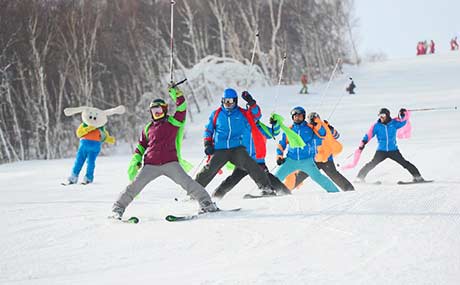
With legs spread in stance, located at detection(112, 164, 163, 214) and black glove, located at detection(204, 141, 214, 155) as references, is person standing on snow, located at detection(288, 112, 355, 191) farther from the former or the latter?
legs spread in stance, located at detection(112, 164, 163, 214)

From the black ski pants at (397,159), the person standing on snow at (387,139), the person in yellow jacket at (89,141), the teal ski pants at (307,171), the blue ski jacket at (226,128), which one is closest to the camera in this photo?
the blue ski jacket at (226,128)

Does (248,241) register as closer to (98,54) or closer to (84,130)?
(84,130)

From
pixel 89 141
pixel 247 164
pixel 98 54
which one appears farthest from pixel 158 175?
pixel 98 54

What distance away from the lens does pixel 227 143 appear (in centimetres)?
642

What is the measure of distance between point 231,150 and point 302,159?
4.90ft

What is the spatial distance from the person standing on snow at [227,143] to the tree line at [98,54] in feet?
40.4

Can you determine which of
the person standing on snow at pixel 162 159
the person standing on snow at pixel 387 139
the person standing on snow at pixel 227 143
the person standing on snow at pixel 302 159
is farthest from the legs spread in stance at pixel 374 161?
the person standing on snow at pixel 162 159

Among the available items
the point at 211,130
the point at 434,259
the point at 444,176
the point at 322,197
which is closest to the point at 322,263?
the point at 434,259

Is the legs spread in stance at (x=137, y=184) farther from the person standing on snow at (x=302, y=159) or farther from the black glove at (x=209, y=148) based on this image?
the person standing on snow at (x=302, y=159)

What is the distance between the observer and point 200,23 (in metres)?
33.3

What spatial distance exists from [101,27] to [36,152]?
6.79 metres

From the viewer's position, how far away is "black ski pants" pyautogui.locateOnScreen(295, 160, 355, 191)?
7887mm

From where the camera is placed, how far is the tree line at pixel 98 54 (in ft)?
73.3

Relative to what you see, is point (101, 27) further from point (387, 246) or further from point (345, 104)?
point (387, 246)
